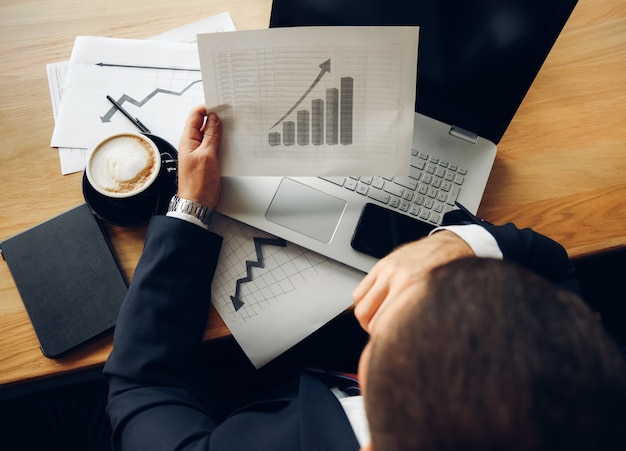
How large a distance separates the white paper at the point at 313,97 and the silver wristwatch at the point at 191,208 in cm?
7

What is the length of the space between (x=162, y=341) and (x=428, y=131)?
1.82 feet

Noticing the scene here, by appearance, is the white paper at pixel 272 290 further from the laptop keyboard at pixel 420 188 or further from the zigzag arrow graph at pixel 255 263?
the laptop keyboard at pixel 420 188

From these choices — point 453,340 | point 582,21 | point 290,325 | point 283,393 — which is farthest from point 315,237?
point 582,21

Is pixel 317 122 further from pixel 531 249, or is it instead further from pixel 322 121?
pixel 531 249

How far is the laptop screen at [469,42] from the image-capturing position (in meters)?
0.66

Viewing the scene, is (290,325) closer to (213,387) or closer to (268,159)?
(268,159)

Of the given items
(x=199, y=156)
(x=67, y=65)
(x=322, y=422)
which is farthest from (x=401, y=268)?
(x=67, y=65)

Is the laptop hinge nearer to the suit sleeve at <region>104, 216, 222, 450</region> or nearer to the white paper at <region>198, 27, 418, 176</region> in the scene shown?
the white paper at <region>198, 27, 418, 176</region>

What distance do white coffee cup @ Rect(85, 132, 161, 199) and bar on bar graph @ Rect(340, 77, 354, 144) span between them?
284 millimetres

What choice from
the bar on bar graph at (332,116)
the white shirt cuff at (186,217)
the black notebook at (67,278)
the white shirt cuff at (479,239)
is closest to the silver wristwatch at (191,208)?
the white shirt cuff at (186,217)

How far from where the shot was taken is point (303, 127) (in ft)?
2.38

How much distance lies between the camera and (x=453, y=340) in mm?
393

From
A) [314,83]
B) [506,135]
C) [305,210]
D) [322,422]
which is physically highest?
[314,83]

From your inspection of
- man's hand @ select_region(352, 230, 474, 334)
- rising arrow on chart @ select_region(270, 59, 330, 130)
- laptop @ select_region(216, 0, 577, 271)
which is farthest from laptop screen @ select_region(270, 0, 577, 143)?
man's hand @ select_region(352, 230, 474, 334)
